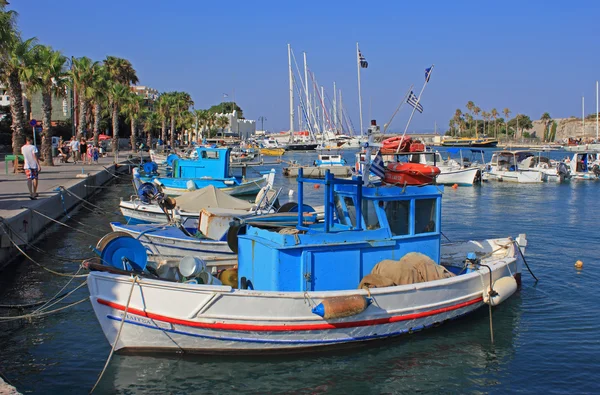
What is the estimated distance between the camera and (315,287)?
34.4 feet

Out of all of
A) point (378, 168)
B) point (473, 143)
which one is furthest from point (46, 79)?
point (473, 143)

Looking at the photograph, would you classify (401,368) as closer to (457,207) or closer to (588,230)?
(588,230)

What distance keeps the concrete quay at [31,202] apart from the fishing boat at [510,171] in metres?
30.1

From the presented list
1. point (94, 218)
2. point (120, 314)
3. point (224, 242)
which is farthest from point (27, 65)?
point (120, 314)

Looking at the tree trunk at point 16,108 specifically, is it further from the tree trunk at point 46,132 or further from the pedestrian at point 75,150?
the pedestrian at point 75,150

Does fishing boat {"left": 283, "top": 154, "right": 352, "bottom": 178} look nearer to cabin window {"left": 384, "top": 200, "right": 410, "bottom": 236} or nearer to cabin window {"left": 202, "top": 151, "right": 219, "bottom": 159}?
cabin window {"left": 202, "top": 151, "right": 219, "bottom": 159}

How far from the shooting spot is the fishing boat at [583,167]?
1993 inches

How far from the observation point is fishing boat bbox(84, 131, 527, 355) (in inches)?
384

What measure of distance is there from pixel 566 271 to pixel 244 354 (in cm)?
1103

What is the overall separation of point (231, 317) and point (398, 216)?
3.74 m

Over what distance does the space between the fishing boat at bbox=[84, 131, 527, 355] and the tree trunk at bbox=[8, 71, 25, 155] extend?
25894mm

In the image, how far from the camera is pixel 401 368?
1028 cm

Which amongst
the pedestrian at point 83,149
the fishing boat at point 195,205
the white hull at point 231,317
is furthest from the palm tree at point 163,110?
the white hull at point 231,317

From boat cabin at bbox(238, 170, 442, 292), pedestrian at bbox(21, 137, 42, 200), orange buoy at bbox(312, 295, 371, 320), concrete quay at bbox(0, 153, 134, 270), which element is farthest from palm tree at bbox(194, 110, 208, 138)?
orange buoy at bbox(312, 295, 371, 320)
